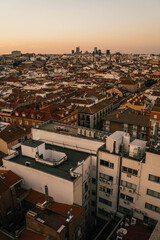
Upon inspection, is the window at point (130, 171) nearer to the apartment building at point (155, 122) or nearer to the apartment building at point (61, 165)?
the apartment building at point (61, 165)

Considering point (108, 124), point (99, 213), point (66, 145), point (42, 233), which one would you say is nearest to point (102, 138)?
point (66, 145)

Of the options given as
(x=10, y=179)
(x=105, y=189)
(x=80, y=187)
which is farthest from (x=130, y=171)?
(x=10, y=179)

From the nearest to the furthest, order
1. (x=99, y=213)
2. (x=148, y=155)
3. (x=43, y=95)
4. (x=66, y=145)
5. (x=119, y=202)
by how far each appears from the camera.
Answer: (x=148, y=155)
(x=119, y=202)
(x=99, y=213)
(x=66, y=145)
(x=43, y=95)

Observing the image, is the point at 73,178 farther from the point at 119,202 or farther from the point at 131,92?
the point at 131,92

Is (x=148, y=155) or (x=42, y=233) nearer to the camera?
(x=42, y=233)

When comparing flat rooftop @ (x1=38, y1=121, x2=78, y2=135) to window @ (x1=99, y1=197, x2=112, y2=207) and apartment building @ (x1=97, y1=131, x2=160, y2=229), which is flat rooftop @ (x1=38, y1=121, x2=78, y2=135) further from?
window @ (x1=99, y1=197, x2=112, y2=207)

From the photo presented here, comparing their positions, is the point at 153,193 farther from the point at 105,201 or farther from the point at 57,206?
the point at 57,206
